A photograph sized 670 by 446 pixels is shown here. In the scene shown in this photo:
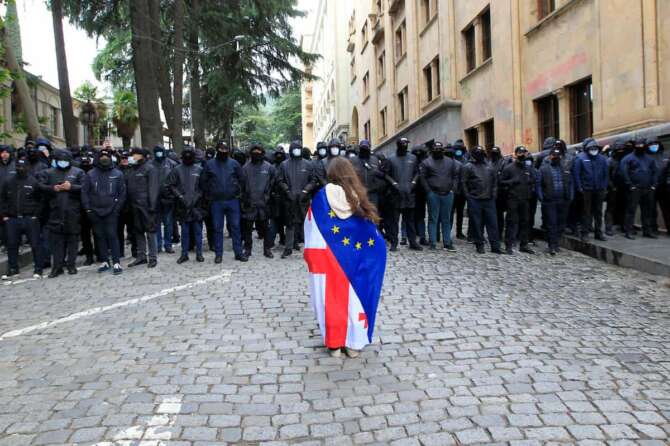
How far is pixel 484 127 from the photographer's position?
21125 millimetres

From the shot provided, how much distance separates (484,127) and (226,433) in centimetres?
1921

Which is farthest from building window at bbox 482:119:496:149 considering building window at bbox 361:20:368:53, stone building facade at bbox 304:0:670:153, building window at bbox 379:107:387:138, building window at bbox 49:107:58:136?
building window at bbox 49:107:58:136

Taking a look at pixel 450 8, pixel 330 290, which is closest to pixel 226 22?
pixel 450 8

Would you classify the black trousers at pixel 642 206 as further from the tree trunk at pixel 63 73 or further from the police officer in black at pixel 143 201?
the tree trunk at pixel 63 73

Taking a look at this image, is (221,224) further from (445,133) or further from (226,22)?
(445,133)

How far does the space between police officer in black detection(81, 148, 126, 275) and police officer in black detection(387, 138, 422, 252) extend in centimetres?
478

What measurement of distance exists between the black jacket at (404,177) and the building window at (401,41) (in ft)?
70.7

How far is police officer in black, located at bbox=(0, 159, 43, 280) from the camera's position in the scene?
30.8 ft

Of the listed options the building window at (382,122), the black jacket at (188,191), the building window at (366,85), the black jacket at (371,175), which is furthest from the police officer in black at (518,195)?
the building window at (366,85)

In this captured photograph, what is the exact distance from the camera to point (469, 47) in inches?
893

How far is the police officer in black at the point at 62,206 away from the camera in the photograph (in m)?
9.26

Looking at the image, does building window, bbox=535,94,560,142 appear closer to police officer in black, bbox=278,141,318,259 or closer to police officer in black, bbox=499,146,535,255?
police officer in black, bbox=499,146,535,255

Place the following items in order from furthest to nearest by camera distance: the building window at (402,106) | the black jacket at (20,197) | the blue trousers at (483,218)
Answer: the building window at (402,106) < the blue trousers at (483,218) < the black jacket at (20,197)

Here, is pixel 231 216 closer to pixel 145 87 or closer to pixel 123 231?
pixel 123 231
